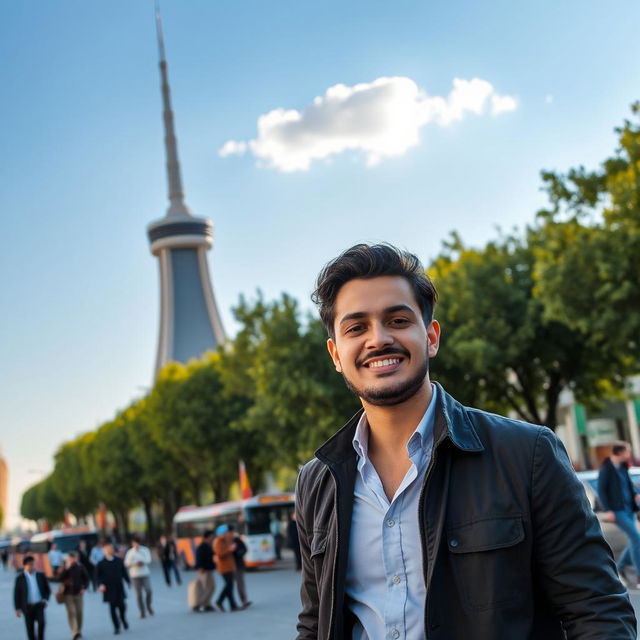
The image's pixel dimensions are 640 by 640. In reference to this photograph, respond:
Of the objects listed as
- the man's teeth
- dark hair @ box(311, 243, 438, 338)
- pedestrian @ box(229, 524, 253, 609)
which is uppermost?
dark hair @ box(311, 243, 438, 338)

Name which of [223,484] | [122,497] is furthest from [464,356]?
[122,497]

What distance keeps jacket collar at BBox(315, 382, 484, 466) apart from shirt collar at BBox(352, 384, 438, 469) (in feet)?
0.09

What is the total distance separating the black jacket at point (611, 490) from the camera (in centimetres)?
1219

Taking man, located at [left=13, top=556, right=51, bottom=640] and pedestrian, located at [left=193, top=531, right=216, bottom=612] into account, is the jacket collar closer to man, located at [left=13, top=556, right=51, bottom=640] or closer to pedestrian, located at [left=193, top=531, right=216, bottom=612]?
man, located at [left=13, top=556, right=51, bottom=640]

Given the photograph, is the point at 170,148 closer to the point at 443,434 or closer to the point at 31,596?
the point at 31,596

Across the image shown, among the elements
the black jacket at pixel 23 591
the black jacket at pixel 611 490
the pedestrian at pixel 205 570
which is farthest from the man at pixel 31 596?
the black jacket at pixel 611 490

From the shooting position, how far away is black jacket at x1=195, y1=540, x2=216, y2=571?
19.6 m

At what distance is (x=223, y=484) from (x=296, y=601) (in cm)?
3815

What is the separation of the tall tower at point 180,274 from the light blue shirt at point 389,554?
387 feet

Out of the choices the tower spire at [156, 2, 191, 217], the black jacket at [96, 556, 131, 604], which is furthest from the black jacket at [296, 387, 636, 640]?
the tower spire at [156, 2, 191, 217]

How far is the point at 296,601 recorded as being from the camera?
19.5 m

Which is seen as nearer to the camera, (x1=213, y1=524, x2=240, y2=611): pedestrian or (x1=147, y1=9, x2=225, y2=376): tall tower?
(x1=213, y1=524, x2=240, y2=611): pedestrian

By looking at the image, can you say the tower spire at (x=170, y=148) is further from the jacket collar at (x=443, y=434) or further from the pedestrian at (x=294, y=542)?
the jacket collar at (x=443, y=434)

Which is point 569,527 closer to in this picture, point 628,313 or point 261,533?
point 628,313
